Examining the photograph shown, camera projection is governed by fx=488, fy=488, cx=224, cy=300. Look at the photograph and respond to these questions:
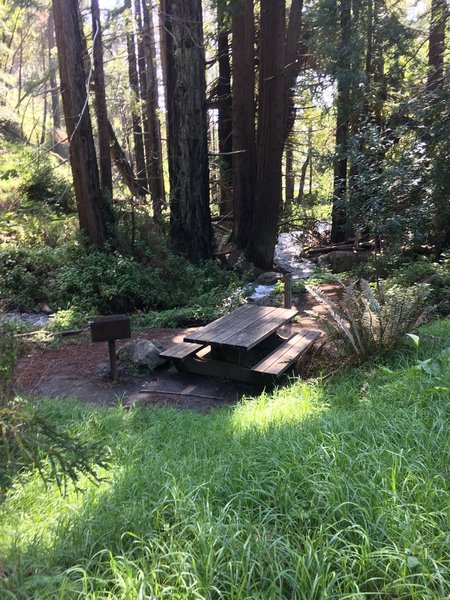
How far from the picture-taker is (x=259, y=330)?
19.5ft

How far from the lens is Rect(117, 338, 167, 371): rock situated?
21.3ft

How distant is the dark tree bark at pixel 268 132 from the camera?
1266cm

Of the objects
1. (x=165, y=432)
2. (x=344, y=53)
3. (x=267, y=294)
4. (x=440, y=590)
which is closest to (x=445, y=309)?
(x=267, y=294)

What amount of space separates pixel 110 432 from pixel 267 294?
7595 millimetres

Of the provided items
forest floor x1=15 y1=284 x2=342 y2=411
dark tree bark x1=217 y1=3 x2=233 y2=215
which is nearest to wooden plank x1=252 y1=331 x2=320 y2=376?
forest floor x1=15 y1=284 x2=342 y2=411

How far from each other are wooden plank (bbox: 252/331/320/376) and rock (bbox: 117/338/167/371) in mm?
1530

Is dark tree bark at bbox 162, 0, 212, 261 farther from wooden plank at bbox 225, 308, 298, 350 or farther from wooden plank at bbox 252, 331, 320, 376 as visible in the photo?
wooden plank at bbox 252, 331, 320, 376

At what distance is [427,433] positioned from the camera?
9.98ft

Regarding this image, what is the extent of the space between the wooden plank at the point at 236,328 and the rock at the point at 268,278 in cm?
559

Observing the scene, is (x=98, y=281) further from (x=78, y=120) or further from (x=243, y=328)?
(x=243, y=328)

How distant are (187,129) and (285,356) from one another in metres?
8.82

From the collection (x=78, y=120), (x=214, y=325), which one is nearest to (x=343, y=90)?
(x=78, y=120)

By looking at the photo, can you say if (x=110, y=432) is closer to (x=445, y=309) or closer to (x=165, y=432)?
(x=165, y=432)

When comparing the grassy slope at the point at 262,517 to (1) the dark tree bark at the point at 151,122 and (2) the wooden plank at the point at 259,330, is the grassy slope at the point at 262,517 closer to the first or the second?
(2) the wooden plank at the point at 259,330
